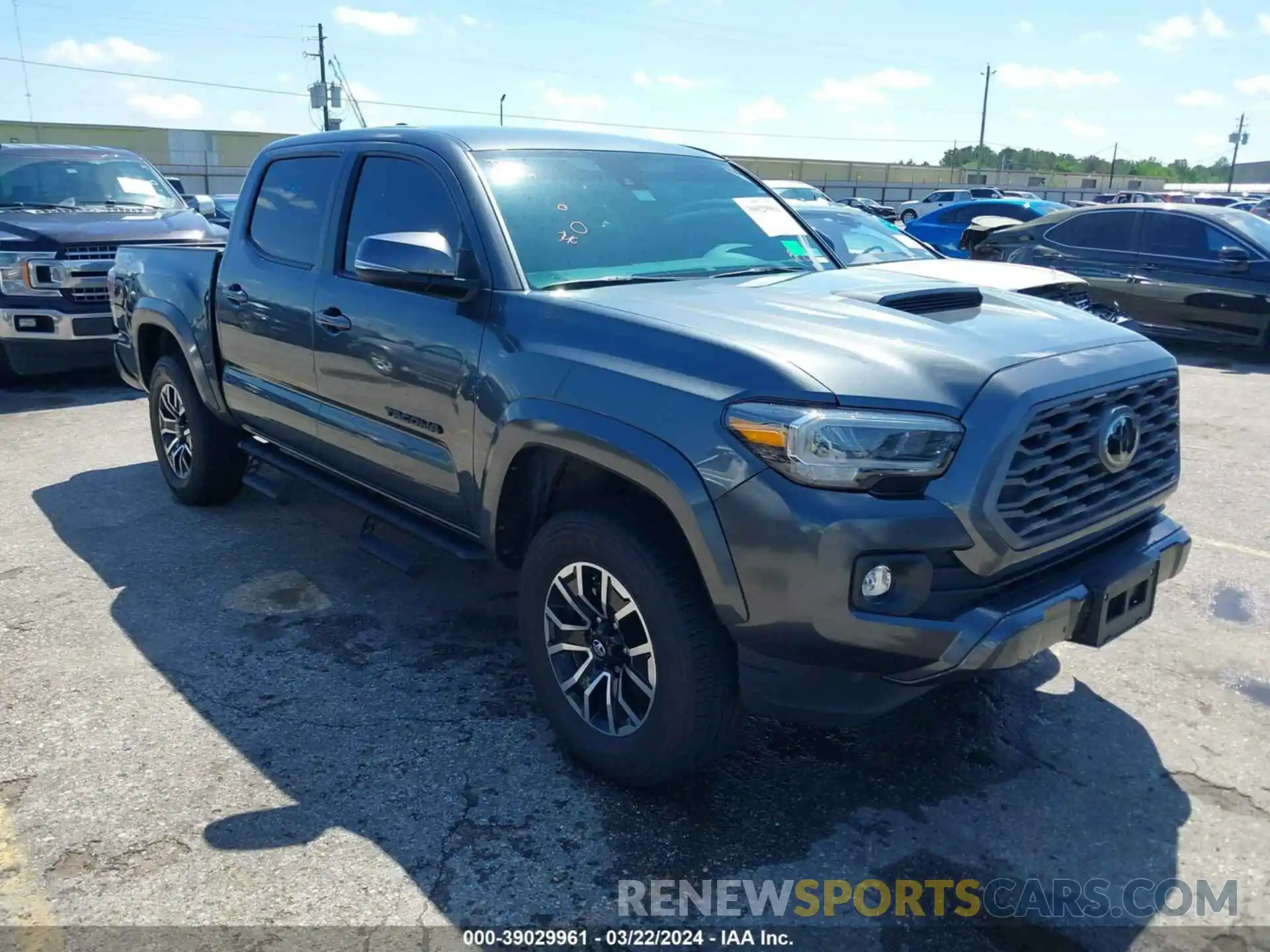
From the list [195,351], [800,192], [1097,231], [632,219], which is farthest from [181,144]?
[632,219]

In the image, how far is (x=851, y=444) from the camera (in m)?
2.51

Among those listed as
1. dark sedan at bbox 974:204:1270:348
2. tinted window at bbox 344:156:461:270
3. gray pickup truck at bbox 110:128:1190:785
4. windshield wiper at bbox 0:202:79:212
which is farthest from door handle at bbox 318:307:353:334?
dark sedan at bbox 974:204:1270:348

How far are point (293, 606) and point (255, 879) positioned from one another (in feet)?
6.30

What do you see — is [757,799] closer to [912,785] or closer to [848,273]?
[912,785]

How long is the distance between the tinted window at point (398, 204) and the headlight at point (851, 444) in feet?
5.23

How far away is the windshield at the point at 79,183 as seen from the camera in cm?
932

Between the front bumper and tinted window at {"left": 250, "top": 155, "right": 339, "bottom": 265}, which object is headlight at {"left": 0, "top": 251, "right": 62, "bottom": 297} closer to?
tinted window at {"left": 250, "top": 155, "right": 339, "bottom": 265}

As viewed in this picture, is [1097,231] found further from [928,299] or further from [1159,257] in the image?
[928,299]

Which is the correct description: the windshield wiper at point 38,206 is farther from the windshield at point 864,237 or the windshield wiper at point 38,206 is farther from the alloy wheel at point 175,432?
the windshield at point 864,237

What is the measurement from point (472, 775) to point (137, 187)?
8734 millimetres

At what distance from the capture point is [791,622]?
2.56m

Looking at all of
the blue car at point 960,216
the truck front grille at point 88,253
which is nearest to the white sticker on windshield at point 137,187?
the truck front grille at point 88,253

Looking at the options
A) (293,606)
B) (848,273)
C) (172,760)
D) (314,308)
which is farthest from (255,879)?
(848,273)

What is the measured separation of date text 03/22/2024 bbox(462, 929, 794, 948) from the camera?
2.54m
